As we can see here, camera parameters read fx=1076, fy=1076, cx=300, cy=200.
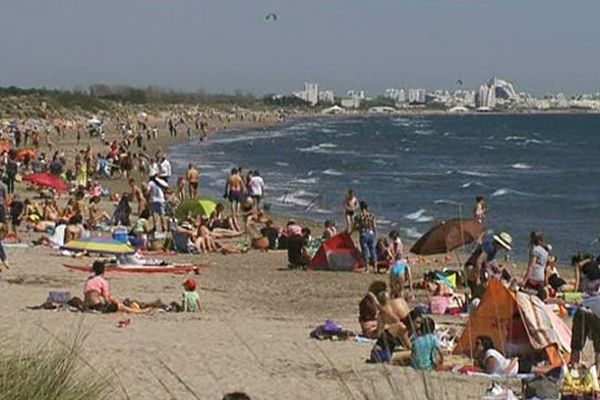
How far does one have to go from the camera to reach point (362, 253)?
1934 centimetres

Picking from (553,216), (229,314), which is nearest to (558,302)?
(229,314)

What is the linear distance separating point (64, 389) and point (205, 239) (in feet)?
53.9

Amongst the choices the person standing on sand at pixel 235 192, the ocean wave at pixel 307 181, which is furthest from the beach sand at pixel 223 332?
the ocean wave at pixel 307 181

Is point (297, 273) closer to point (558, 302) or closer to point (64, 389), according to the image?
point (558, 302)

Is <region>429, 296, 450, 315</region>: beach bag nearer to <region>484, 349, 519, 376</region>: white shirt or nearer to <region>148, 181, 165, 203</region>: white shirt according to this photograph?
<region>484, 349, 519, 376</region>: white shirt

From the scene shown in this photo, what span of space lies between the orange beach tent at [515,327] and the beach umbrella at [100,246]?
8.12 m

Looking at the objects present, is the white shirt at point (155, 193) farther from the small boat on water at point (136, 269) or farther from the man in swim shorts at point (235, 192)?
the small boat on water at point (136, 269)

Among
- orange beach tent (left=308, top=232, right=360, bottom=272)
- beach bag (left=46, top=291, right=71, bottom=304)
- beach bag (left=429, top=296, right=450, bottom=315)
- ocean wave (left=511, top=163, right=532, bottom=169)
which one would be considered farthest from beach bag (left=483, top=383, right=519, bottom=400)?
ocean wave (left=511, top=163, right=532, bottom=169)

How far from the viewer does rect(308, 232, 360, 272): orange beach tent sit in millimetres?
19328

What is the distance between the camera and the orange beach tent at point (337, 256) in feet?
63.4

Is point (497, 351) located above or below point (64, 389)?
below

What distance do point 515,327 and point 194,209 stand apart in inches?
537

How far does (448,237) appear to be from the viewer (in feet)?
60.4

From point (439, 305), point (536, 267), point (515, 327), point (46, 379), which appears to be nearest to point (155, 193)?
point (439, 305)
